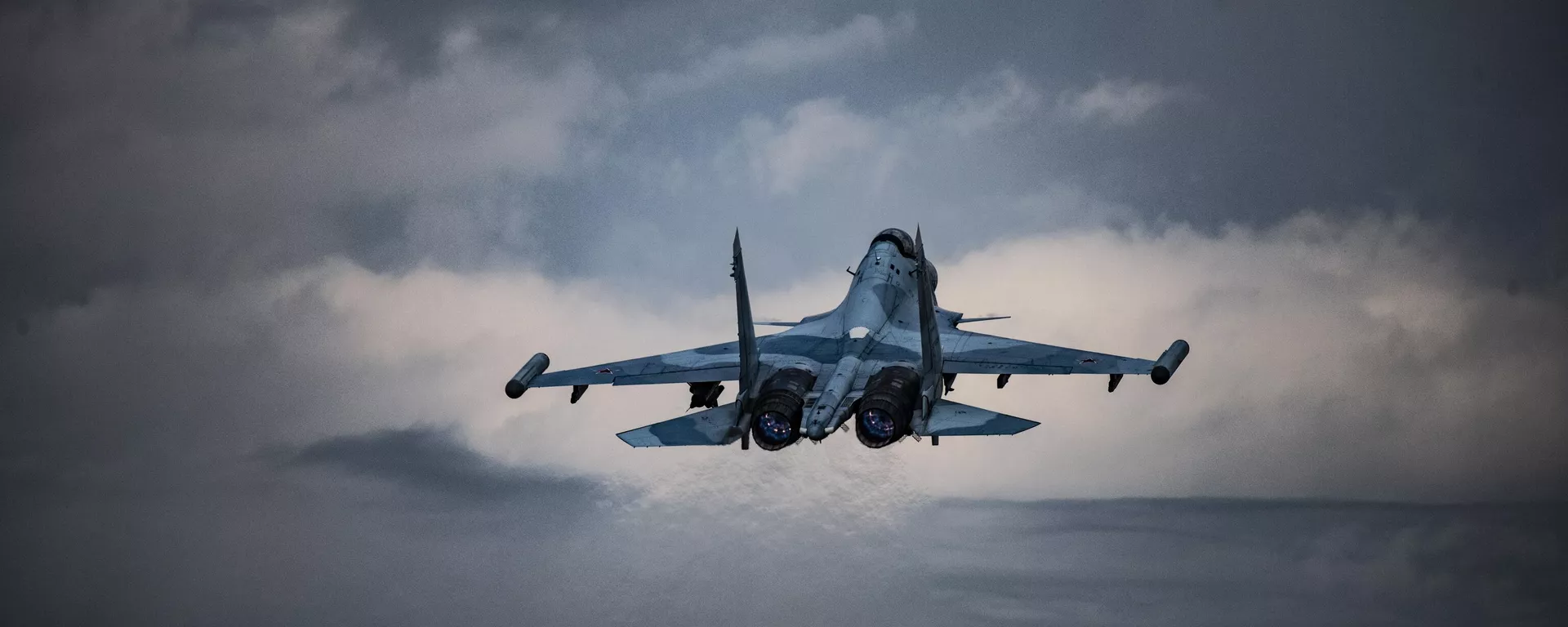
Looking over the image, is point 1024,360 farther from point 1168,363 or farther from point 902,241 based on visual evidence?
point 902,241

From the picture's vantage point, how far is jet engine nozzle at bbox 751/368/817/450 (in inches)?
2896

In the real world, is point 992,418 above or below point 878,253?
below

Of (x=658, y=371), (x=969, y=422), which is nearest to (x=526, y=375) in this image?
(x=658, y=371)

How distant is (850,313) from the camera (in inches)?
3258

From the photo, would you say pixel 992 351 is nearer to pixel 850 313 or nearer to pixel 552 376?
pixel 850 313

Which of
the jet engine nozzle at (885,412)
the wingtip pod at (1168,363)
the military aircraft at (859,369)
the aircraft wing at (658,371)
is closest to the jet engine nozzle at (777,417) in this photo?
the military aircraft at (859,369)

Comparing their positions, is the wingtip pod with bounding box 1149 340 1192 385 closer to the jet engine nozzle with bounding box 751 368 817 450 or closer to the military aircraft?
the military aircraft

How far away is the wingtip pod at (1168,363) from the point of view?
76062 millimetres

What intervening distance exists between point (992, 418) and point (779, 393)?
7.70 m

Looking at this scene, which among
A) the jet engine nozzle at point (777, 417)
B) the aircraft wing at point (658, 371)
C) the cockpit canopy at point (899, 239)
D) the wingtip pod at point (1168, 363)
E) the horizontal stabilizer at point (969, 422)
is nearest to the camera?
the horizontal stabilizer at point (969, 422)

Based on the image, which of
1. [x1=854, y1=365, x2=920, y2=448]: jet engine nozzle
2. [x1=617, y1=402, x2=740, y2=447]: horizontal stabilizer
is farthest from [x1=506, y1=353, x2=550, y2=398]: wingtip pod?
[x1=854, y1=365, x2=920, y2=448]: jet engine nozzle

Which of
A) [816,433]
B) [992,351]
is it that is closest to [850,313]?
[992,351]

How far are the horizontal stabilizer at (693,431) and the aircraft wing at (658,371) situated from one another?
18.4 feet

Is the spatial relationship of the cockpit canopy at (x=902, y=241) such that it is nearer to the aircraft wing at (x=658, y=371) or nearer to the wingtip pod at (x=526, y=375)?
the aircraft wing at (x=658, y=371)
